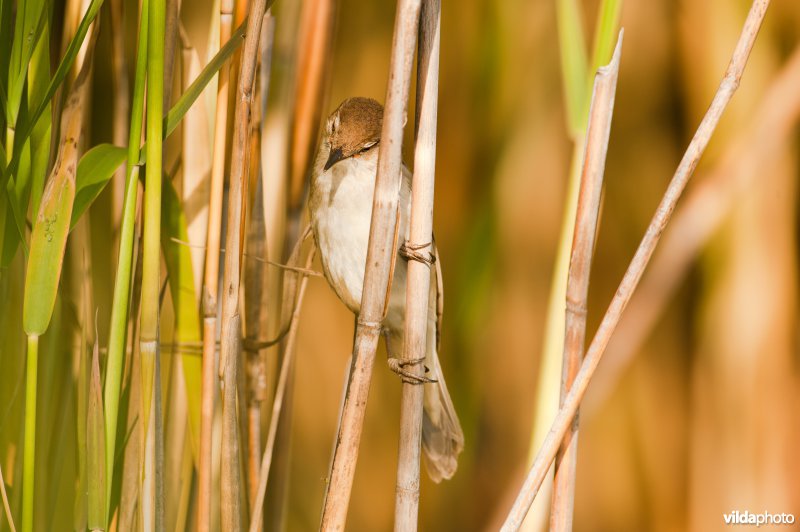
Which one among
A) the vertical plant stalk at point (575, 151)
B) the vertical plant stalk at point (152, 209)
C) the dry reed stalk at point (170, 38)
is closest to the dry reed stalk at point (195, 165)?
the dry reed stalk at point (170, 38)

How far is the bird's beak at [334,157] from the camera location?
900mm

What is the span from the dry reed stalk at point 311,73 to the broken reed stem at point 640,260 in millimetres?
496

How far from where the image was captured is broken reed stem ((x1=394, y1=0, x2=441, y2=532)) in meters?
0.61

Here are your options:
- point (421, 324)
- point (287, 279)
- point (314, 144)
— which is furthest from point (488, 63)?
point (421, 324)

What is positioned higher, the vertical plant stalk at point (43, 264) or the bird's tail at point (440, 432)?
the vertical plant stalk at point (43, 264)

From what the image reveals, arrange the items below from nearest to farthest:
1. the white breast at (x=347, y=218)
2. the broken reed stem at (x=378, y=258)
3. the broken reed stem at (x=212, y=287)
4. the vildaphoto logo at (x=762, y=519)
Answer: the broken reed stem at (x=378, y=258) → the broken reed stem at (x=212, y=287) → the white breast at (x=347, y=218) → the vildaphoto logo at (x=762, y=519)

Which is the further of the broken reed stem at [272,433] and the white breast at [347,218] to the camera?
the white breast at [347,218]

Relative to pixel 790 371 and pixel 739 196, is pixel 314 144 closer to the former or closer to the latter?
pixel 739 196

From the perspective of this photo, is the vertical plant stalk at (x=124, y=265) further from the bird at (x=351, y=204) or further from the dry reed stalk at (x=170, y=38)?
the bird at (x=351, y=204)

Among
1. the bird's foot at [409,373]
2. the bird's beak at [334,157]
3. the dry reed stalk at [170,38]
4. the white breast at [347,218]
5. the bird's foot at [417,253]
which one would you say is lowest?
the bird's foot at [409,373]

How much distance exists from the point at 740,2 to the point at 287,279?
777 mm

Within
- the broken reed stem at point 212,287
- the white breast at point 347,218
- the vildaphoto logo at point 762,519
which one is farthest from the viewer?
the vildaphoto logo at point 762,519

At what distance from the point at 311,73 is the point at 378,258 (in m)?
0.43

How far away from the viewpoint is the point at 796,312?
3.46 feet
